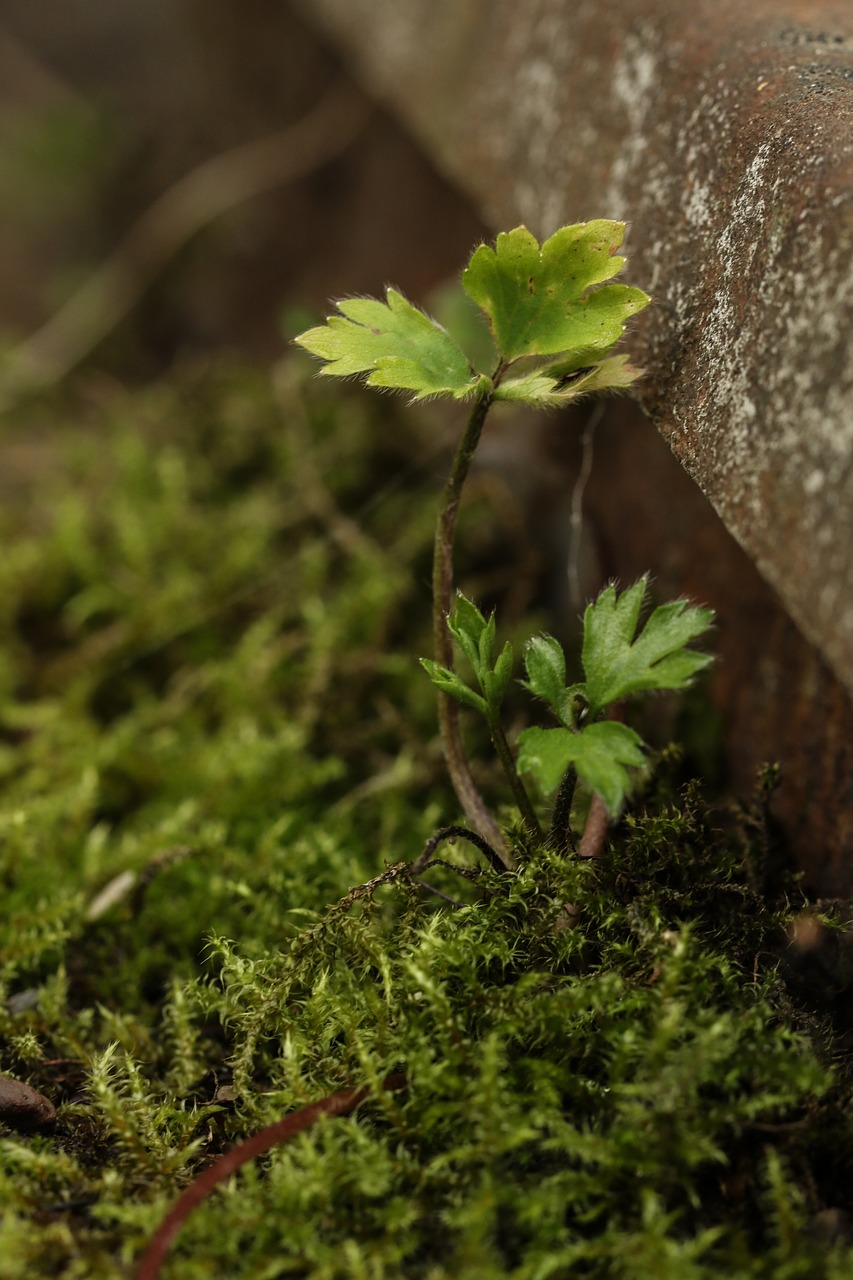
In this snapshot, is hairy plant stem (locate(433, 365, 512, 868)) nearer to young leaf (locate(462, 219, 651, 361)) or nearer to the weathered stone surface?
young leaf (locate(462, 219, 651, 361))

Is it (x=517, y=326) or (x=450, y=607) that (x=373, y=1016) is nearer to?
(x=450, y=607)

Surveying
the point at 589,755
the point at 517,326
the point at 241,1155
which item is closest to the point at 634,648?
the point at 589,755

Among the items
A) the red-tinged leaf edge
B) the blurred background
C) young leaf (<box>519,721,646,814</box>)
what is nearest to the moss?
the red-tinged leaf edge

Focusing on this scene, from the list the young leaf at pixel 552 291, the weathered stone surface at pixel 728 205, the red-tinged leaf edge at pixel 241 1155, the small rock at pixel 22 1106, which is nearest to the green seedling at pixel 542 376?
the young leaf at pixel 552 291

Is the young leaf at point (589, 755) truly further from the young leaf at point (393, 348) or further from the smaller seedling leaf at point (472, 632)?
the young leaf at point (393, 348)

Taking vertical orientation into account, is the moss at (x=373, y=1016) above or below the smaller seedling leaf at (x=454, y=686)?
below

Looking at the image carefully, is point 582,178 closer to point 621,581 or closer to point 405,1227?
point 621,581
